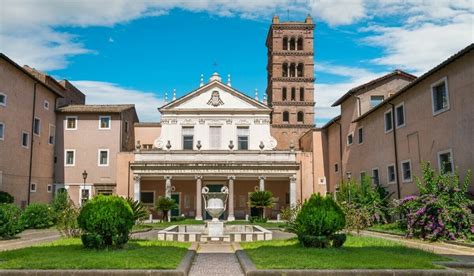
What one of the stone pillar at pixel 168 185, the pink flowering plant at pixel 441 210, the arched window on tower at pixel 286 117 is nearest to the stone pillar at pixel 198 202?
the stone pillar at pixel 168 185

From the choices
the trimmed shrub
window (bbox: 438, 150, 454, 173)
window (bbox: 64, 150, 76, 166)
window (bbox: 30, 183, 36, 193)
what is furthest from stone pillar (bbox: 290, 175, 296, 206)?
the trimmed shrub

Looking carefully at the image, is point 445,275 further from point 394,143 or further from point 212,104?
point 212,104

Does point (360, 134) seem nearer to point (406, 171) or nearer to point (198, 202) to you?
point (406, 171)

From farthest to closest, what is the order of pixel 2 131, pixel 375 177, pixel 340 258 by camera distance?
pixel 375 177
pixel 2 131
pixel 340 258

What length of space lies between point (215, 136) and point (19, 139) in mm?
15979

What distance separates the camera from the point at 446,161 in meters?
20.9

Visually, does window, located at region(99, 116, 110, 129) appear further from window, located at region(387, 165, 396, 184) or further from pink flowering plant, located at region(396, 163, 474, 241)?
pink flowering plant, located at region(396, 163, 474, 241)

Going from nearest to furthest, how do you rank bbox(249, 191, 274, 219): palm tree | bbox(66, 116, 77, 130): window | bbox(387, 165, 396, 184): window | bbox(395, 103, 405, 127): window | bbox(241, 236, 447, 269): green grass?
bbox(241, 236, 447, 269): green grass
bbox(395, 103, 405, 127): window
bbox(387, 165, 396, 184): window
bbox(249, 191, 274, 219): palm tree
bbox(66, 116, 77, 130): window

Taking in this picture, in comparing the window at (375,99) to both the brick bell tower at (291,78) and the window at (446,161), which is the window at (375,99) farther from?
the brick bell tower at (291,78)

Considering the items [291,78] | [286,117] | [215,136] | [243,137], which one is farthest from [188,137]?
[291,78]

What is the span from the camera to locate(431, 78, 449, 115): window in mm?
20594

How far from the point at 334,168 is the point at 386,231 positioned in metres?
16.0

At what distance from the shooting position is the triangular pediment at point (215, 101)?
40.8 meters

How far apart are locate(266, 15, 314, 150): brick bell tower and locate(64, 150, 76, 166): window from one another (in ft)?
81.5
